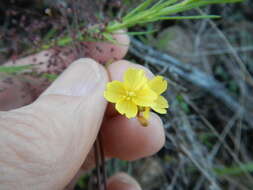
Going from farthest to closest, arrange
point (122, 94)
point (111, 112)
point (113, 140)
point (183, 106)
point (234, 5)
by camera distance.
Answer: point (234, 5)
point (183, 106)
point (113, 140)
point (111, 112)
point (122, 94)

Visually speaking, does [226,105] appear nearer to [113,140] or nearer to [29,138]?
[113,140]

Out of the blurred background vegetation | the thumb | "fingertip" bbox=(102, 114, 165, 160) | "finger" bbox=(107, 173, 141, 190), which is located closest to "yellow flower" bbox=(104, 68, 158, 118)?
the thumb

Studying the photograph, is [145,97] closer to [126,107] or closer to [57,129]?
[126,107]

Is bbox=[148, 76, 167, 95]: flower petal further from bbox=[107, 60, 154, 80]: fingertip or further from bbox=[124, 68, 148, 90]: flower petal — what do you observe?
bbox=[107, 60, 154, 80]: fingertip

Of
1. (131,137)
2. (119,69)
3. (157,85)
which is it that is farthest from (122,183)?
(157,85)

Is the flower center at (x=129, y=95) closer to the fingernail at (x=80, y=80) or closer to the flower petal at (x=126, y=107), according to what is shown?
the flower petal at (x=126, y=107)

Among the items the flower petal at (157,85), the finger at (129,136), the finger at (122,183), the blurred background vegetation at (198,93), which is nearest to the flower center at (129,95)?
the flower petal at (157,85)

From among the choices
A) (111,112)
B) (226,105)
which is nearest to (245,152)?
(226,105)
